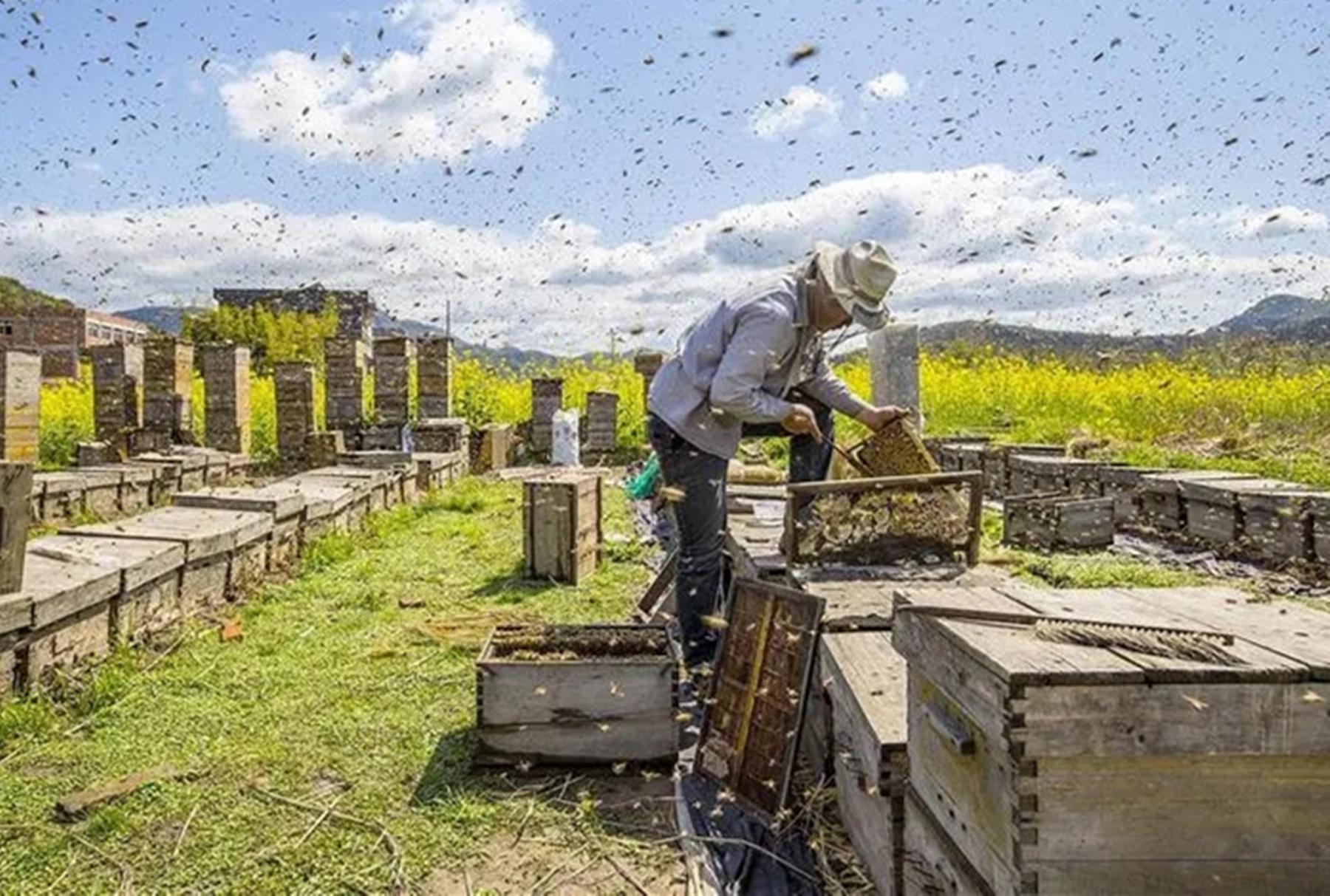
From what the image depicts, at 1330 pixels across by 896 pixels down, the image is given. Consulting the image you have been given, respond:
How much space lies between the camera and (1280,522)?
647 cm

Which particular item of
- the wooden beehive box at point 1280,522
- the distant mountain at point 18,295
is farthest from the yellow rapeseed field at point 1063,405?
the distant mountain at point 18,295

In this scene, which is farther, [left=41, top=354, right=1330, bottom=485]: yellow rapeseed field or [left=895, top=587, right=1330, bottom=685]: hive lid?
[left=41, top=354, right=1330, bottom=485]: yellow rapeseed field

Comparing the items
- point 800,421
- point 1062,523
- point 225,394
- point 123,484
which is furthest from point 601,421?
point 800,421

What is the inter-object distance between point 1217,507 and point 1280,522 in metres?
0.63

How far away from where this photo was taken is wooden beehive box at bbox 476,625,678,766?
3439mm

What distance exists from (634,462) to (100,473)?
6960 millimetres

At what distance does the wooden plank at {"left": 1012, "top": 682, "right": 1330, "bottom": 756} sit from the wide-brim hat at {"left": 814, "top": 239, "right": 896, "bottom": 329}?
8.31 feet

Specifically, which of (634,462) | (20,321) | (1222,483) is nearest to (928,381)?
(634,462)

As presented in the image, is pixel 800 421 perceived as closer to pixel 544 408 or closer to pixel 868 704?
pixel 868 704

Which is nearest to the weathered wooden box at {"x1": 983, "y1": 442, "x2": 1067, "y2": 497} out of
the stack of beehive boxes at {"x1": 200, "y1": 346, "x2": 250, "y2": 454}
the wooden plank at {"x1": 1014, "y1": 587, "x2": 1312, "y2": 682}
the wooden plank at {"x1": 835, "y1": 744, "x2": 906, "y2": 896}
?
the wooden plank at {"x1": 835, "y1": 744, "x2": 906, "y2": 896}

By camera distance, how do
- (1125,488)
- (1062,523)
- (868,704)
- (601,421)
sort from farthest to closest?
1. (601,421)
2. (1125,488)
3. (1062,523)
4. (868,704)

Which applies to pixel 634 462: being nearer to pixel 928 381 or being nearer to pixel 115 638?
pixel 928 381

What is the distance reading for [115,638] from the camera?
4.56 metres

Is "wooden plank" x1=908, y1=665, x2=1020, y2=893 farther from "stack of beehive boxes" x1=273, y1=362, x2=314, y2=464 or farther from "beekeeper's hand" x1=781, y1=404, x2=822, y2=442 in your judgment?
"stack of beehive boxes" x1=273, y1=362, x2=314, y2=464
